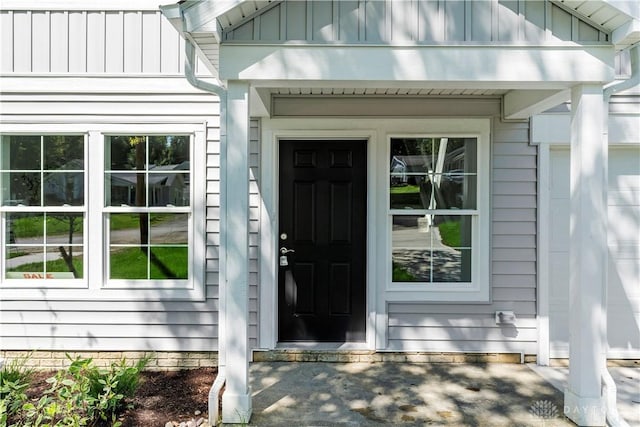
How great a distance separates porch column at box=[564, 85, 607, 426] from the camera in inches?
117

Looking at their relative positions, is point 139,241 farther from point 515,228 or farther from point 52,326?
point 515,228

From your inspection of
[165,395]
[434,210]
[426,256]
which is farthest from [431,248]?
[165,395]

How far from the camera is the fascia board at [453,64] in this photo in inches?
115

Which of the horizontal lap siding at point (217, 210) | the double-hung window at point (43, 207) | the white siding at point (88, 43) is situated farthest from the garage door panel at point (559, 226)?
the double-hung window at point (43, 207)

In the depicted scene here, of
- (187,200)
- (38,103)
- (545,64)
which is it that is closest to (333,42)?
(545,64)

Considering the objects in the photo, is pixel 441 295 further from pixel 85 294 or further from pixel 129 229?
pixel 85 294

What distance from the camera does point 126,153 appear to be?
13.8 feet

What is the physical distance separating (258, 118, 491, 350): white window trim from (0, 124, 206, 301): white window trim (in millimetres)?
599

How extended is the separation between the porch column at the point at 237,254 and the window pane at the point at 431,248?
182 cm

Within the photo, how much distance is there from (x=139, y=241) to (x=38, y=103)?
1.62 meters

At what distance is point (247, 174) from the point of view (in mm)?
2986

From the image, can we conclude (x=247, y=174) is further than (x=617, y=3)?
Yes

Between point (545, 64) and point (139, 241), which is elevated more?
point (545, 64)

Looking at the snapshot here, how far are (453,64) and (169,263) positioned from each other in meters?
3.09
